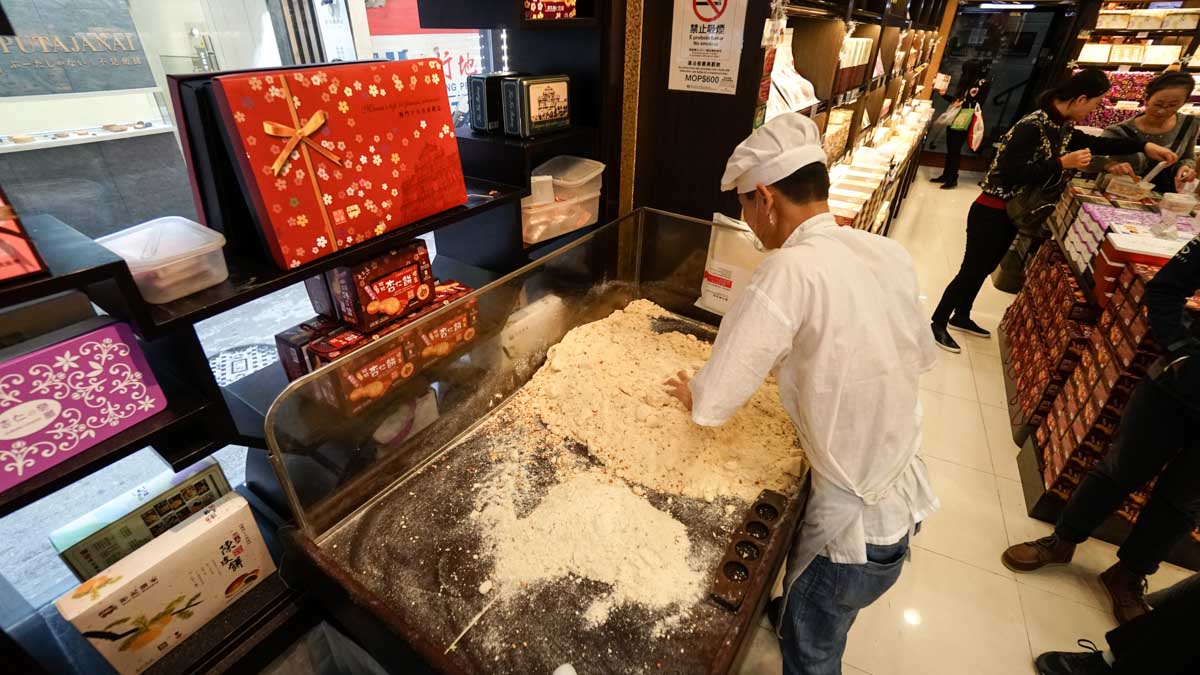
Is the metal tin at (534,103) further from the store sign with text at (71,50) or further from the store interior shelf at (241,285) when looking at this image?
the store sign with text at (71,50)

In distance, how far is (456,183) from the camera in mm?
1369

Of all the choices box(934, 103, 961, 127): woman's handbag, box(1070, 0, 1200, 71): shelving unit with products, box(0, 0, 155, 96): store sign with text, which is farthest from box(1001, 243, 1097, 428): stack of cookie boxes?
box(1070, 0, 1200, 71): shelving unit with products

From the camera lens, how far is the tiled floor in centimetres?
180

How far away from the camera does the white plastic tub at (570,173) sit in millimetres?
1840

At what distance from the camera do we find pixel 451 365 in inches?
57.0

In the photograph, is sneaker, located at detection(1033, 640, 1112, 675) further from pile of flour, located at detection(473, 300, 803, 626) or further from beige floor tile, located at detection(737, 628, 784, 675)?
pile of flour, located at detection(473, 300, 803, 626)

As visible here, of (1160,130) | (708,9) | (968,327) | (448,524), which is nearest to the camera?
(448,524)

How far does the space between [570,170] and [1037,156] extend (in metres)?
2.53

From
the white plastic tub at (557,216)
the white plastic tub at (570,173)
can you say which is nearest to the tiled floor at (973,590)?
the white plastic tub at (557,216)

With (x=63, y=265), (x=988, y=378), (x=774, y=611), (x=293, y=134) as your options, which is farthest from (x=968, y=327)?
(x=63, y=265)

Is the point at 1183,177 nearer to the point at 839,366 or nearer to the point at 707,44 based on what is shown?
the point at 707,44

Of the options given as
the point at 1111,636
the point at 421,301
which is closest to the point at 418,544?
the point at 421,301

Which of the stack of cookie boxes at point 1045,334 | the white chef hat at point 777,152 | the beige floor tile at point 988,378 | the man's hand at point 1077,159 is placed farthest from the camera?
the beige floor tile at point 988,378

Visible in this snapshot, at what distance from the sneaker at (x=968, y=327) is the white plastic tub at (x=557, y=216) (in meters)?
2.94
